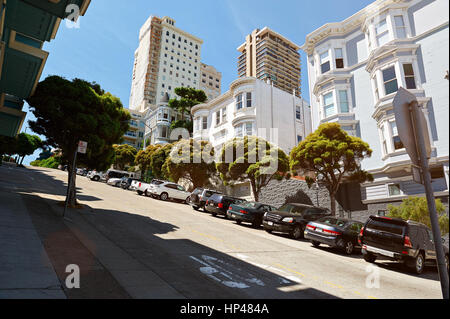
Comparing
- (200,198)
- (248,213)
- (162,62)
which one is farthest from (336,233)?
(162,62)

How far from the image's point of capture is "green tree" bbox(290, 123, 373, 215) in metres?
16.8

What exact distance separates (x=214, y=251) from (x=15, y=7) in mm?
11518

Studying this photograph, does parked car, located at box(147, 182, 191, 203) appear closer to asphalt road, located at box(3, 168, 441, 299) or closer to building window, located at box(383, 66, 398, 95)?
asphalt road, located at box(3, 168, 441, 299)

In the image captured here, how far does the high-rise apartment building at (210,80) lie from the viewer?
11181cm

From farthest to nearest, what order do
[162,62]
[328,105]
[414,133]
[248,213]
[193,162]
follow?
[162,62]
[193,162]
[328,105]
[248,213]
[414,133]

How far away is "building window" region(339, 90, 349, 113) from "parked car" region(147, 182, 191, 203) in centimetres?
1628

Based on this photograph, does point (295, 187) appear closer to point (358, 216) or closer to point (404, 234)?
point (358, 216)

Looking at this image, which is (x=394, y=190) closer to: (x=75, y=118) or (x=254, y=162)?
(x=254, y=162)

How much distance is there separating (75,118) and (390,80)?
67.5 feet

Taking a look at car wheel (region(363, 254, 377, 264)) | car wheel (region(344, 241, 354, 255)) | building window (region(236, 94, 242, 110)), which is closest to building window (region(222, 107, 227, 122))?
building window (region(236, 94, 242, 110))

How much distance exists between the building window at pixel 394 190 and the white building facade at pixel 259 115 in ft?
50.3

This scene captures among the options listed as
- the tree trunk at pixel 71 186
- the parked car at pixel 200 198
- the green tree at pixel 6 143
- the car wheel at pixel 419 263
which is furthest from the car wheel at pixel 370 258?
the green tree at pixel 6 143

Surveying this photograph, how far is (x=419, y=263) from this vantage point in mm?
9438
